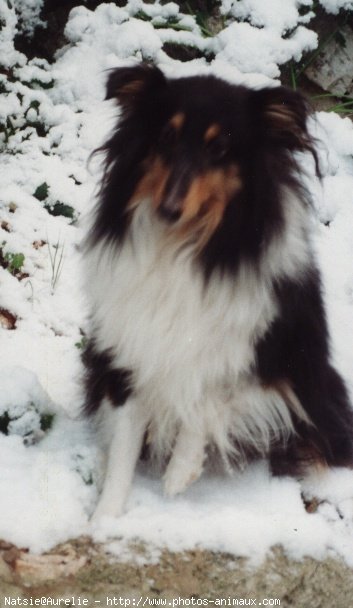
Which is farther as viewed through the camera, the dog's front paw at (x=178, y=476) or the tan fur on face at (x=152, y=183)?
the dog's front paw at (x=178, y=476)

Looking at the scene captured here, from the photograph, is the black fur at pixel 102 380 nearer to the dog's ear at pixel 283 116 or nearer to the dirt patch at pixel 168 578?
the dirt patch at pixel 168 578

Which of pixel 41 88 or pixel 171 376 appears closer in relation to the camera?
pixel 171 376

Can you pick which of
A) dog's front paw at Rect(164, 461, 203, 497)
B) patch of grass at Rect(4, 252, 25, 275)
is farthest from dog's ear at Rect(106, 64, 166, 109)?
patch of grass at Rect(4, 252, 25, 275)

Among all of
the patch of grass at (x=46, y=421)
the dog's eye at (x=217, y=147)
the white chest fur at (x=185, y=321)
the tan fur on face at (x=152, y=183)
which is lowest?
the patch of grass at (x=46, y=421)

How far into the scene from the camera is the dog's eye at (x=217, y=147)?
8.39 feet

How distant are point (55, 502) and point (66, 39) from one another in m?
3.75

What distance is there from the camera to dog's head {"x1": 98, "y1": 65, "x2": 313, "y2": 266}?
254cm

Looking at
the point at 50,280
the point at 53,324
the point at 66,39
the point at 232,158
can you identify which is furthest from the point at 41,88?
the point at 232,158

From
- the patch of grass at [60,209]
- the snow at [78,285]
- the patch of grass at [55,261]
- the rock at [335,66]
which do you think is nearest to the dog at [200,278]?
the snow at [78,285]

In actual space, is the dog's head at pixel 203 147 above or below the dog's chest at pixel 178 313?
above

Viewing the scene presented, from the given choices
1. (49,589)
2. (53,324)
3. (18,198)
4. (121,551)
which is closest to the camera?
(49,589)

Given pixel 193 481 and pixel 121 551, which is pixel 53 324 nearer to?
pixel 193 481

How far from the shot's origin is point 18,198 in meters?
4.65

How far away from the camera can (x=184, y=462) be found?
3.00 meters
